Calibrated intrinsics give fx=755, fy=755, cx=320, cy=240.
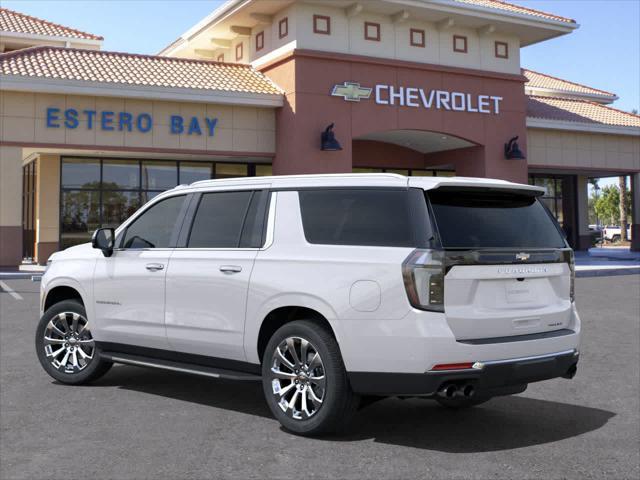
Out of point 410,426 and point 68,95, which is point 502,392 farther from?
point 68,95

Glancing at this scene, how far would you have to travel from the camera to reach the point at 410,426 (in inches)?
234

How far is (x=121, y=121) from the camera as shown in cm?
2542

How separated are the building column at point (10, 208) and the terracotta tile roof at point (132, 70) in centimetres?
279

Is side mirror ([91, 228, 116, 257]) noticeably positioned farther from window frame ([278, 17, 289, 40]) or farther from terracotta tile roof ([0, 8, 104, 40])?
terracotta tile roof ([0, 8, 104, 40])

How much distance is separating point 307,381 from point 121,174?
2504 cm

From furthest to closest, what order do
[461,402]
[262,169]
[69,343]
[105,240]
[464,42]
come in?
[262,169] < [464,42] < [69,343] < [105,240] < [461,402]

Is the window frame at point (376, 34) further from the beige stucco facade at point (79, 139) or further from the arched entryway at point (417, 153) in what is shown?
the beige stucco facade at point (79, 139)

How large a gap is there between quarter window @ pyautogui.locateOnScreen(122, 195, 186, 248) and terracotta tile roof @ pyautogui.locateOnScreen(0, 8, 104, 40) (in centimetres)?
3103

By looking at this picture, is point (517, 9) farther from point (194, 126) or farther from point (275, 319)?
point (275, 319)

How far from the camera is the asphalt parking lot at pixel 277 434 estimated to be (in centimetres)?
486

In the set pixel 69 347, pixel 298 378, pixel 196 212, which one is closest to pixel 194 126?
pixel 69 347

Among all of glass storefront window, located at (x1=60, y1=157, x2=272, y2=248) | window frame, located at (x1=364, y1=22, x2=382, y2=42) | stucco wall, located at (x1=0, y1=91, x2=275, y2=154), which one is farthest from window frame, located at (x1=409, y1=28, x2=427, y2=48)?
glass storefront window, located at (x1=60, y1=157, x2=272, y2=248)

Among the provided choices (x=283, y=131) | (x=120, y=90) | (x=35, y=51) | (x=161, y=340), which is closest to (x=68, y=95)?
(x=120, y=90)

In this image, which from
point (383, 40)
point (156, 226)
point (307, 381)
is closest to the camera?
point (307, 381)
